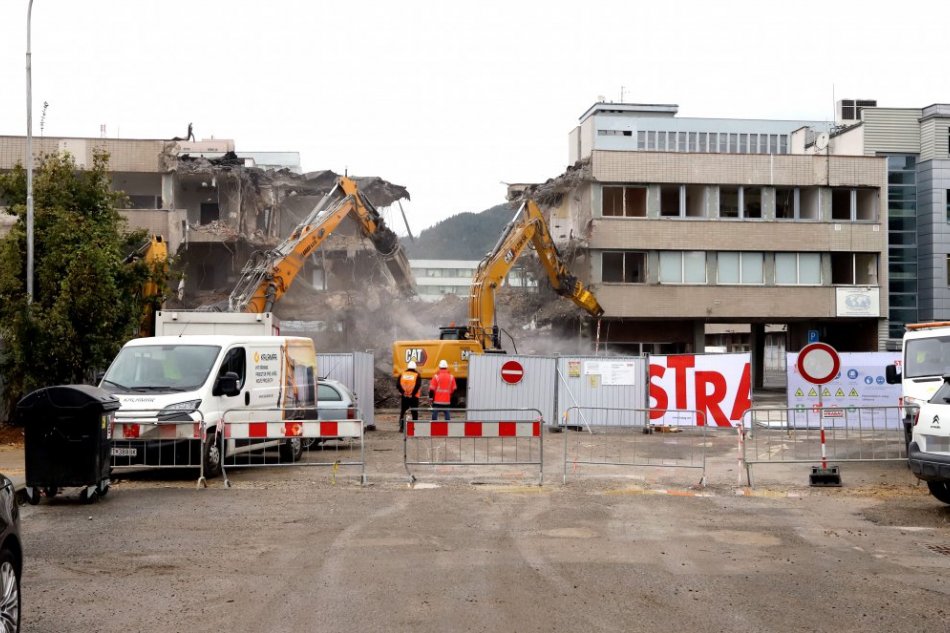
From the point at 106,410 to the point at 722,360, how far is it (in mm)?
15724

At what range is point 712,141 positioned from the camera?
82125 mm

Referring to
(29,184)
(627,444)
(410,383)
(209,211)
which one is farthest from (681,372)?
(209,211)

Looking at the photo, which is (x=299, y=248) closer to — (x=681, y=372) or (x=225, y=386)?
(x=681, y=372)

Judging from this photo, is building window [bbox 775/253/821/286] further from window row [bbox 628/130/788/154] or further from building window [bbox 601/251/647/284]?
window row [bbox 628/130/788/154]

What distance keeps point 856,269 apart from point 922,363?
109 feet

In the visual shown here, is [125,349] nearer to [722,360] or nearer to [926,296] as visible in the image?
[722,360]

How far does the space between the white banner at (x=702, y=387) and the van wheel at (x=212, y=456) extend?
11.8m

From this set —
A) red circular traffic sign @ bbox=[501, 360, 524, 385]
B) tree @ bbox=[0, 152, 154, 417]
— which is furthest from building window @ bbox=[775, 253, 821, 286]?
tree @ bbox=[0, 152, 154, 417]

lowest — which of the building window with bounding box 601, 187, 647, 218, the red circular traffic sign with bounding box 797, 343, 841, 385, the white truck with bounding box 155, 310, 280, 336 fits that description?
the red circular traffic sign with bounding box 797, 343, 841, 385

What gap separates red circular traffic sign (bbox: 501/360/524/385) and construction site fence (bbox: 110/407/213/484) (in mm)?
12934

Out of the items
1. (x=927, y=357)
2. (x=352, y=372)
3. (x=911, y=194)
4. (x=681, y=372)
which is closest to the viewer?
(x=927, y=357)

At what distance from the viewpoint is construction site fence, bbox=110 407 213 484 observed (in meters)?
13.3

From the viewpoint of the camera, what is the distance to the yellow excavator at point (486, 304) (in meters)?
28.4

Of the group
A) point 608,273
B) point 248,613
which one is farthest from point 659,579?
point 608,273
